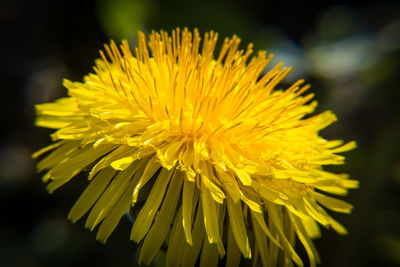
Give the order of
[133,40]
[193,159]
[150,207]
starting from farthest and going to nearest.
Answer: [133,40] → [193,159] → [150,207]

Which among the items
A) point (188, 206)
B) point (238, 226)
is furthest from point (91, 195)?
point (238, 226)

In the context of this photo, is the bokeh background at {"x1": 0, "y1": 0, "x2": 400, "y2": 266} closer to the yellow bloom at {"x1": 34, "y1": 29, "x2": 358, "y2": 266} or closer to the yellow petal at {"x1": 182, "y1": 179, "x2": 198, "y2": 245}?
the yellow bloom at {"x1": 34, "y1": 29, "x2": 358, "y2": 266}

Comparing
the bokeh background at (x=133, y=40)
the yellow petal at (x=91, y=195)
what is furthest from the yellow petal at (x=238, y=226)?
the bokeh background at (x=133, y=40)

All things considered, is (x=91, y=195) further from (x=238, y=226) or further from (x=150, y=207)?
(x=238, y=226)

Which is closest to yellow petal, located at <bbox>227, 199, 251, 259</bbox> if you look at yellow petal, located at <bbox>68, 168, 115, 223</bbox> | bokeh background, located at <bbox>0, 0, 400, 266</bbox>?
yellow petal, located at <bbox>68, 168, 115, 223</bbox>

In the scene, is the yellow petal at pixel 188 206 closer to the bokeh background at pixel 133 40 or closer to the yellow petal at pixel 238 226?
the yellow petal at pixel 238 226

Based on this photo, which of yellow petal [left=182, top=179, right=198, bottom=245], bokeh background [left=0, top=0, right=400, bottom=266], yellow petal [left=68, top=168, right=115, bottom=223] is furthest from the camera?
bokeh background [left=0, top=0, right=400, bottom=266]

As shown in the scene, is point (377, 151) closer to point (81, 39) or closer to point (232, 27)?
point (232, 27)

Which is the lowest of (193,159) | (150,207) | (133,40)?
(150,207)
